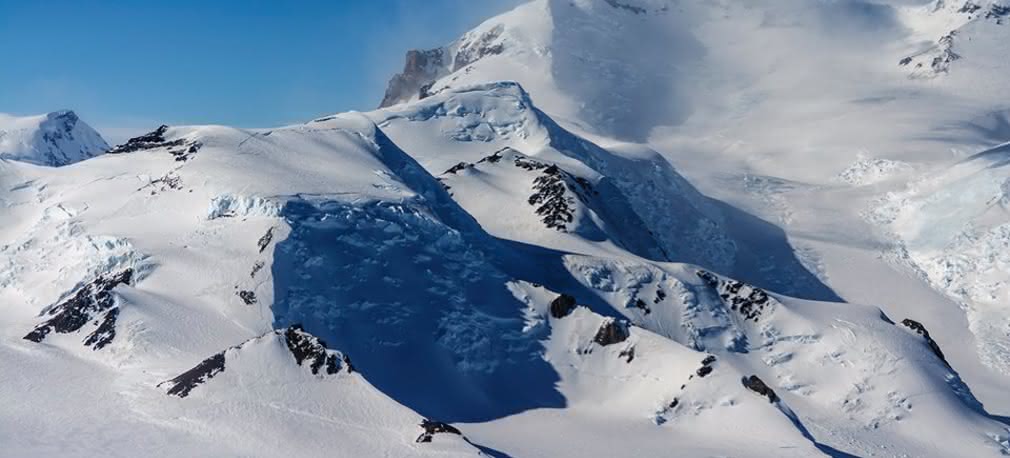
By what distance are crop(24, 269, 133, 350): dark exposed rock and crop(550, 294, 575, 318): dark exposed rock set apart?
30237mm

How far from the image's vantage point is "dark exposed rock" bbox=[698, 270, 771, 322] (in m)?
86.1

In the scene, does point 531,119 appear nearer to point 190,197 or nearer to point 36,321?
point 190,197

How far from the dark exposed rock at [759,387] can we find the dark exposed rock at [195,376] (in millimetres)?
32664

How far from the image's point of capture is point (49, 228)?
83.4m

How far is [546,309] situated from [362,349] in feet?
49.4

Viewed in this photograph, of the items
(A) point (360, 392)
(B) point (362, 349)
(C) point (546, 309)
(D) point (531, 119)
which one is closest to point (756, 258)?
(D) point (531, 119)

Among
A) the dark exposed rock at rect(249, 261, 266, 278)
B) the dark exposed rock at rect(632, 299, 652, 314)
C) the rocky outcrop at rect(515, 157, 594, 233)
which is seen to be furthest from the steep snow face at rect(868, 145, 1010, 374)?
the dark exposed rock at rect(249, 261, 266, 278)

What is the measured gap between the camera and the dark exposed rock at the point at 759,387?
6606 cm

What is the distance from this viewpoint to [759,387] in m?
66.8

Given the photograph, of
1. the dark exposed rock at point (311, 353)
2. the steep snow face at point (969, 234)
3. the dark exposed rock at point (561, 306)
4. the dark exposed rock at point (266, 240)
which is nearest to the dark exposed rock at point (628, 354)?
the dark exposed rock at point (561, 306)

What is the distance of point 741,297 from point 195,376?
46.9 meters

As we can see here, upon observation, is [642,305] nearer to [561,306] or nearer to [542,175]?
[561,306]

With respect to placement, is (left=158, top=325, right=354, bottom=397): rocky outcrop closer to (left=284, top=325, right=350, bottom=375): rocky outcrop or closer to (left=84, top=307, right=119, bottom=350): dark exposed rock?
(left=284, top=325, right=350, bottom=375): rocky outcrop

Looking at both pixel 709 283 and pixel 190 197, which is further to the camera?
pixel 709 283
